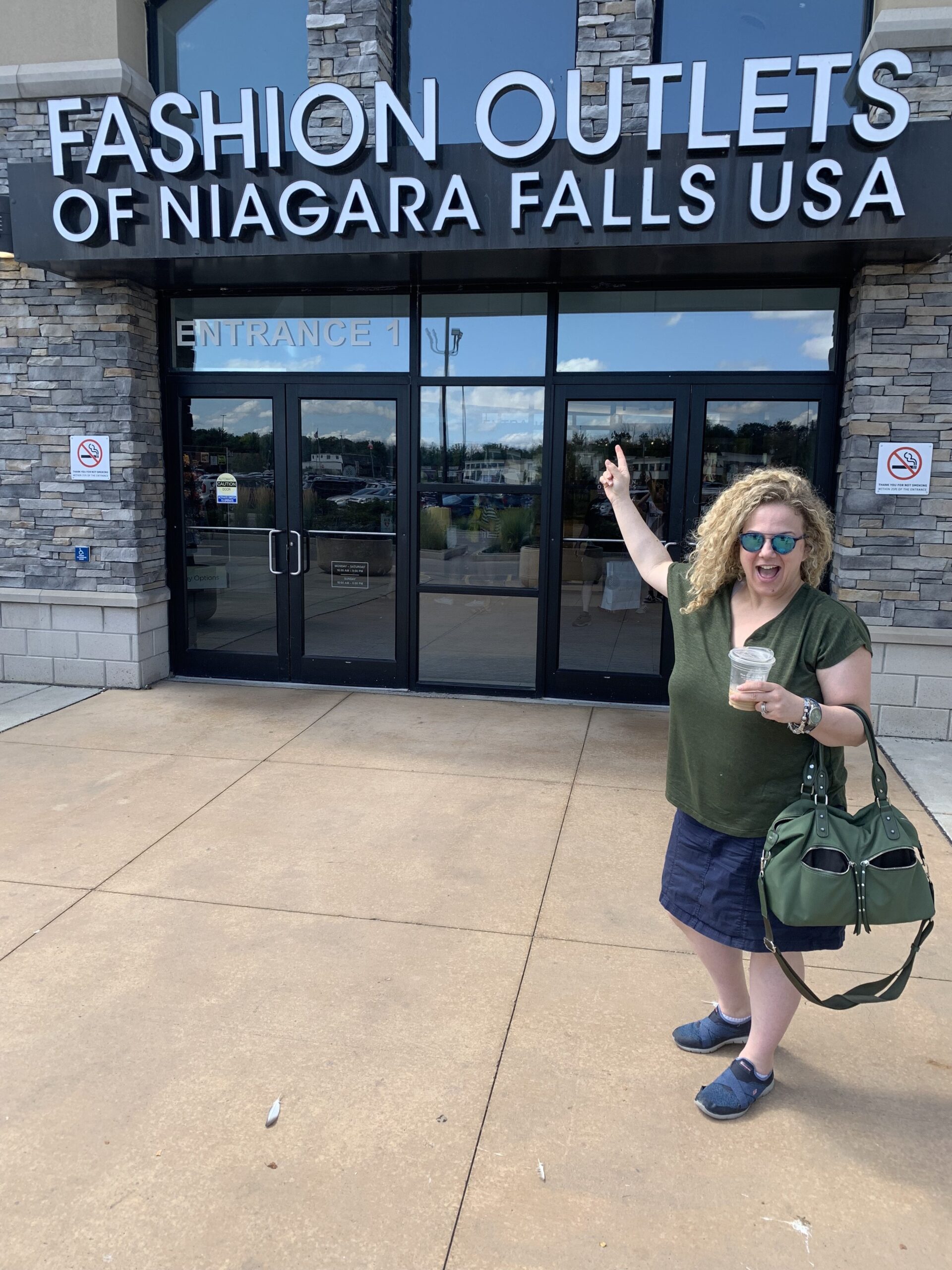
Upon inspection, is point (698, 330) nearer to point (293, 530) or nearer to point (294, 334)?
point (294, 334)

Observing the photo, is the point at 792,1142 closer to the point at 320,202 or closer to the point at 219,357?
the point at 320,202

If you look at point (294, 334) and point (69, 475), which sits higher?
point (294, 334)

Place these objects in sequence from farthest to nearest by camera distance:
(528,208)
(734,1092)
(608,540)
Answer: (608,540), (528,208), (734,1092)

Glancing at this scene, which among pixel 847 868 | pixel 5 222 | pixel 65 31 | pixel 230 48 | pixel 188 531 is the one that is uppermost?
pixel 230 48

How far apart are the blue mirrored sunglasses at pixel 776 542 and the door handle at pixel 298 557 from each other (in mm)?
5357

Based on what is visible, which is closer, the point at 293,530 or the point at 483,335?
the point at 483,335

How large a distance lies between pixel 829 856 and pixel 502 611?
16.4 feet

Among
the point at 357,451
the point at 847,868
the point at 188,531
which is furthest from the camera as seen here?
the point at 188,531

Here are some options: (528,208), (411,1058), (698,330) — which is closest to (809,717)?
(411,1058)

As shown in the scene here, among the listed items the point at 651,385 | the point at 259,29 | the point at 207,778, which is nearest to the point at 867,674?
the point at 207,778

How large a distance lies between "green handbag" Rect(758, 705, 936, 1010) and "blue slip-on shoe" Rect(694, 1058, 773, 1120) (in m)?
0.44

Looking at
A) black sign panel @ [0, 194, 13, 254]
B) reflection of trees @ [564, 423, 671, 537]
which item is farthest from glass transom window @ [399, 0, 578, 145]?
black sign panel @ [0, 194, 13, 254]

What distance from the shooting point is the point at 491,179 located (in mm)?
5648

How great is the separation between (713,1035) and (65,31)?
780 cm
